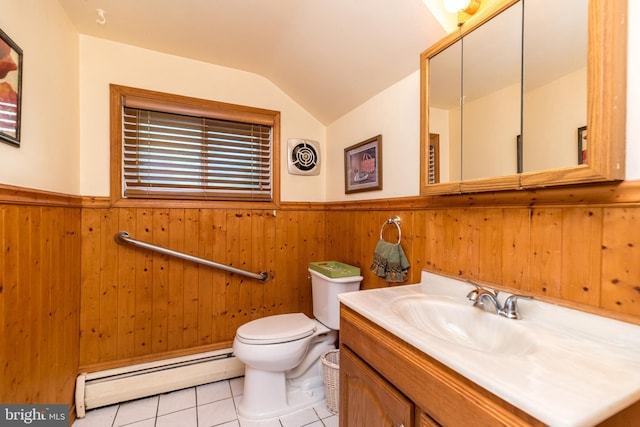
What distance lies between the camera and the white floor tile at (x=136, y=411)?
1541 millimetres

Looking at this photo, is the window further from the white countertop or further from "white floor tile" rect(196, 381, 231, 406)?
the white countertop

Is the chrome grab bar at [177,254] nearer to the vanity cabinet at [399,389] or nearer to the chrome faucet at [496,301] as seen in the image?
the vanity cabinet at [399,389]

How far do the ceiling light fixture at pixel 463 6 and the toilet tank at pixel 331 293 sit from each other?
140cm

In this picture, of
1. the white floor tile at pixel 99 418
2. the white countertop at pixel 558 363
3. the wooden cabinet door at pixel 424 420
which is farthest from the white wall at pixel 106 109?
the white floor tile at pixel 99 418

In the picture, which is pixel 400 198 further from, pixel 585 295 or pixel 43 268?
pixel 43 268

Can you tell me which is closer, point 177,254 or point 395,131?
point 395,131

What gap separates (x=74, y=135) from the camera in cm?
158

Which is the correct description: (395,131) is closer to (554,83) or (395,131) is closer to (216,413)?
(554,83)

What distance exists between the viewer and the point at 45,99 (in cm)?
126

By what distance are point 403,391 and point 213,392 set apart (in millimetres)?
1492

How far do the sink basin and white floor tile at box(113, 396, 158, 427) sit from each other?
158cm

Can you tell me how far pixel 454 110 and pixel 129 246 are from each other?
1961 mm

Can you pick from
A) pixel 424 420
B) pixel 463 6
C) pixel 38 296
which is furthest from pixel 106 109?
pixel 424 420

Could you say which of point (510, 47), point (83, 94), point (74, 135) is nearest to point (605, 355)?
point (510, 47)
